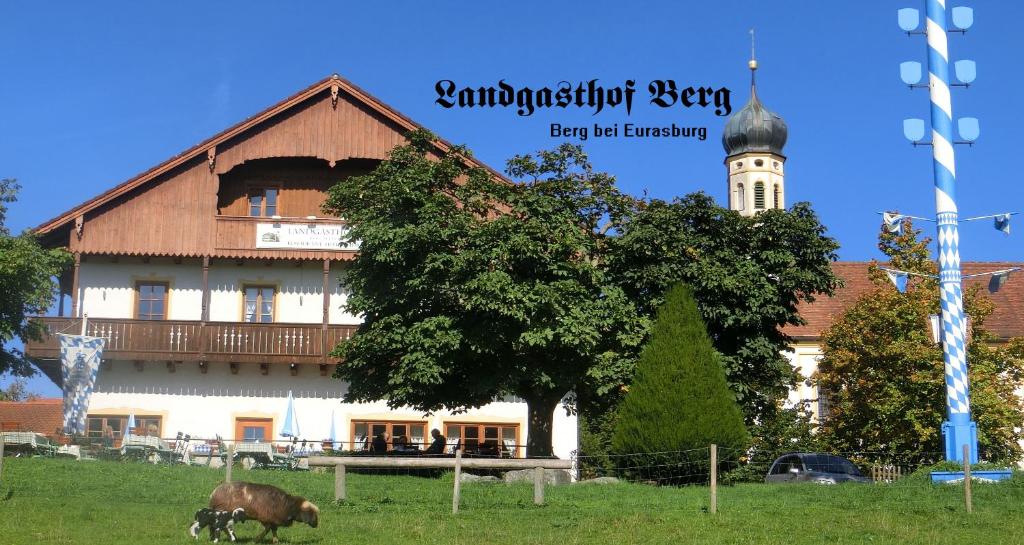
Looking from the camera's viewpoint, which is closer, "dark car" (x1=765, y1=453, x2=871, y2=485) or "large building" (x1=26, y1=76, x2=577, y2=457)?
"dark car" (x1=765, y1=453, x2=871, y2=485)

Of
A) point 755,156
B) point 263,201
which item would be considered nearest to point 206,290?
point 263,201

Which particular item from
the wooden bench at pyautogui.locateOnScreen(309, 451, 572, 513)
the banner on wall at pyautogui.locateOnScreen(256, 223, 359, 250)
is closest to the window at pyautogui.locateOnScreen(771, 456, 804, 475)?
the wooden bench at pyautogui.locateOnScreen(309, 451, 572, 513)

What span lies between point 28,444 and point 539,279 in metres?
12.0

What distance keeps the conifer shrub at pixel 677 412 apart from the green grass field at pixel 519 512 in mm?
718

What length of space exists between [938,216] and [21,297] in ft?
71.3

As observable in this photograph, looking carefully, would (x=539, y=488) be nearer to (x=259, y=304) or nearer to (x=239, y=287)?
(x=259, y=304)

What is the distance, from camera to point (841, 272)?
49.4 meters

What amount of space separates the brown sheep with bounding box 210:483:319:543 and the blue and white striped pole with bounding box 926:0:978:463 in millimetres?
13470

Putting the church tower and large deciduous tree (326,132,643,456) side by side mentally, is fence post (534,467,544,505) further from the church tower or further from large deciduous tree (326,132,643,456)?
the church tower

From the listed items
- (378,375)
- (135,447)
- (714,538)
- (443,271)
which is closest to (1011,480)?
(714,538)

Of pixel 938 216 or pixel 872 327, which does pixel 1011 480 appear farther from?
pixel 872 327

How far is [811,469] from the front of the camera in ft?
86.8

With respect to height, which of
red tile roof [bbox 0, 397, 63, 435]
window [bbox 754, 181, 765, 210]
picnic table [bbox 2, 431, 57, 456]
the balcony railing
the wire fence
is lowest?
the wire fence

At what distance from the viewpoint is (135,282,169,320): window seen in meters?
34.4
